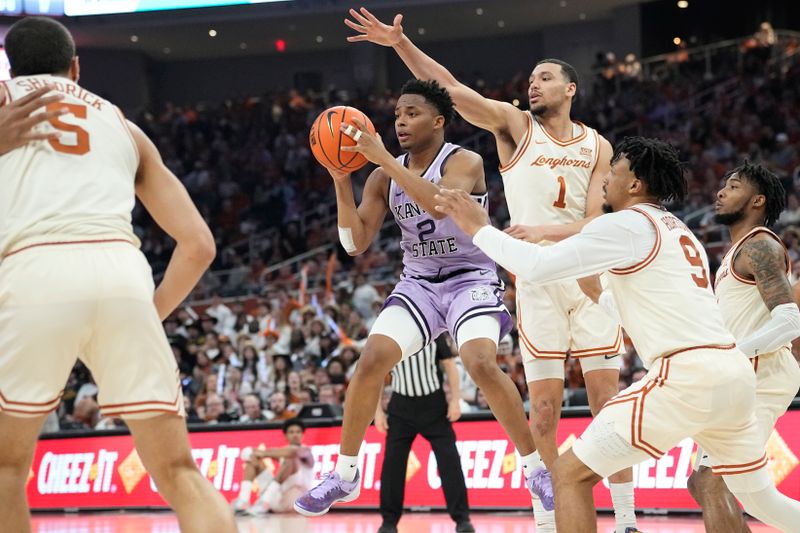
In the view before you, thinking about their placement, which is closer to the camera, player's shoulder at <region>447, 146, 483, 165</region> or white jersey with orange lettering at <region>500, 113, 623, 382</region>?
player's shoulder at <region>447, 146, 483, 165</region>

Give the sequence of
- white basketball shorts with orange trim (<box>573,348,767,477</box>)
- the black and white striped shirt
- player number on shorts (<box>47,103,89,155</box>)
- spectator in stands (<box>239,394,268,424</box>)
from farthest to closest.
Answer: spectator in stands (<box>239,394,268,424</box>) → the black and white striped shirt → white basketball shorts with orange trim (<box>573,348,767,477</box>) → player number on shorts (<box>47,103,89,155</box>)

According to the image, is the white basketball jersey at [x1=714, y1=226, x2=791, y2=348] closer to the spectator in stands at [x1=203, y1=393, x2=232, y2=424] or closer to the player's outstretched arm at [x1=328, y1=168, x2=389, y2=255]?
the player's outstretched arm at [x1=328, y1=168, x2=389, y2=255]

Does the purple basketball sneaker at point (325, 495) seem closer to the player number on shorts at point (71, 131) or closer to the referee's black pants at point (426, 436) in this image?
the player number on shorts at point (71, 131)

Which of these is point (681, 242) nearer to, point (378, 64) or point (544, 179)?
point (544, 179)

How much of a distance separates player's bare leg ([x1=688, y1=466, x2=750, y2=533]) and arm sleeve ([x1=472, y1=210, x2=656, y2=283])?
5.93 ft

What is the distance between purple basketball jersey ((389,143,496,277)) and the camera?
6691mm

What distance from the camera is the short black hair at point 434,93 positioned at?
6730 millimetres

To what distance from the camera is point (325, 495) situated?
6.36m

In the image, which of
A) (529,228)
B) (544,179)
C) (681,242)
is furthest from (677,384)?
(544,179)

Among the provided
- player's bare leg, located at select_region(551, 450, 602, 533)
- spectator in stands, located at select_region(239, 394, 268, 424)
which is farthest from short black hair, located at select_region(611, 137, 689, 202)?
spectator in stands, located at select_region(239, 394, 268, 424)

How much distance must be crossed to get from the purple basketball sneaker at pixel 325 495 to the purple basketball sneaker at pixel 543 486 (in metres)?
1.07

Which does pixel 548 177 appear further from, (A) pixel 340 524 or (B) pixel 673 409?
(A) pixel 340 524

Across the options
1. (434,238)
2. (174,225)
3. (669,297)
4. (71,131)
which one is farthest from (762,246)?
(71,131)

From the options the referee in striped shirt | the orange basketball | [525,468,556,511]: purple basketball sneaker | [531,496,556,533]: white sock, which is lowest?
the referee in striped shirt
